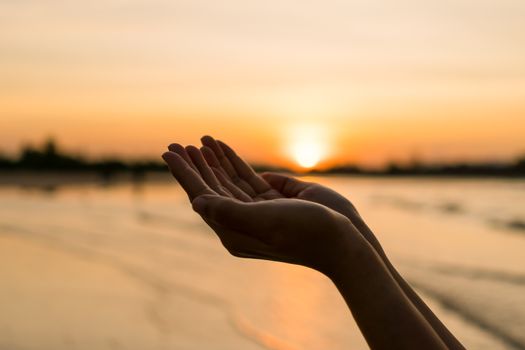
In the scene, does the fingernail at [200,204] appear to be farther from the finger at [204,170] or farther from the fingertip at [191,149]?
the fingertip at [191,149]

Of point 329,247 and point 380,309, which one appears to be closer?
point 380,309

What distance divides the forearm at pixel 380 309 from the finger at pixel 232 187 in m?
0.76

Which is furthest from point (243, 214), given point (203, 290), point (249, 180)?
point (203, 290)

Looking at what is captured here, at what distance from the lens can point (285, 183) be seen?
8.97 ft

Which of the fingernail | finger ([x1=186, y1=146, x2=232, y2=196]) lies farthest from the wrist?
finger ([x1=186, y1=146, x2=232, y2=196])

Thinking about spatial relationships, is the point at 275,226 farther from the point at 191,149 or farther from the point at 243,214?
the point at 191,149

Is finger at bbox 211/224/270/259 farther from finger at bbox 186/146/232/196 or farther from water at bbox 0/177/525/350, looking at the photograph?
water at bbox 0/177/525/350

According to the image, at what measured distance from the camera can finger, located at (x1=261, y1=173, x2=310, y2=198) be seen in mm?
2680

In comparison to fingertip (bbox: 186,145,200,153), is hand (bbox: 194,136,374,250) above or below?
below

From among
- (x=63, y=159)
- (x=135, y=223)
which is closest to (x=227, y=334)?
(x=135, y=223)

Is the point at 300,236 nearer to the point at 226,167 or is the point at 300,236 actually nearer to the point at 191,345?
the point at 226,167

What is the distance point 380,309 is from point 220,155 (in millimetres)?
1323

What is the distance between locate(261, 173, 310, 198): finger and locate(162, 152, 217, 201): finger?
23.8 inches

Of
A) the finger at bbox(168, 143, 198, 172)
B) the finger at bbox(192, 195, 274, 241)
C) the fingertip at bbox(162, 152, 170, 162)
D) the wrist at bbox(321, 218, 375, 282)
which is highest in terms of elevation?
the finger at bbox(168, 143, 198, 172)
